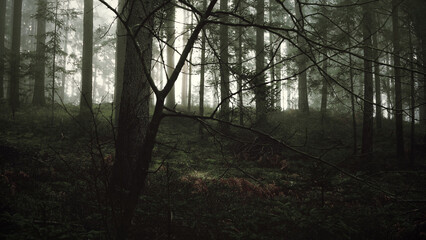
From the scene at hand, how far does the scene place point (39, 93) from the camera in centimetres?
1521

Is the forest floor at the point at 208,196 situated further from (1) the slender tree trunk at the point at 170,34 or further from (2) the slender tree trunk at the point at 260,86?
(1) the slender tree trunk at the point at 170,34

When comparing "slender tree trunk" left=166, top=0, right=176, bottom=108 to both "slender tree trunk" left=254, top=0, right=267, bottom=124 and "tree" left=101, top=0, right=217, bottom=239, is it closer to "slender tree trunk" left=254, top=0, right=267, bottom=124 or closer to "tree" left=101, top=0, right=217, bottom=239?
"tree" left=101, top=0, right=217, bottom=239


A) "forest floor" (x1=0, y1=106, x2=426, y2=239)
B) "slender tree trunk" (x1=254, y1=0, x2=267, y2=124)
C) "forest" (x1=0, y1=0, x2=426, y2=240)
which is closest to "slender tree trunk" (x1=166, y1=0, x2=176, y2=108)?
"forest" (x1=0, y1=0, x2=426, y2=240)

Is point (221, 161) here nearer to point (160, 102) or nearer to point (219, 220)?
point (219, 220)

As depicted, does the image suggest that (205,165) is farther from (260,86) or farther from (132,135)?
(260,86)

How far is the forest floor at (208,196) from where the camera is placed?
8.63 ft

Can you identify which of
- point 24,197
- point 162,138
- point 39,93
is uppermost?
point 39,93

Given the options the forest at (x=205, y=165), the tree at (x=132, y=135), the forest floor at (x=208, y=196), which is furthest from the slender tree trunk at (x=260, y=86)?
the tree at (x=132, y=135)

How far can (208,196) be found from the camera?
5410mm

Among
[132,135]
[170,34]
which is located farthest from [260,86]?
[132,135]

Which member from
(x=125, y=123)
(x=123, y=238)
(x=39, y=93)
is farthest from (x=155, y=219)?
(x=39, y=93)

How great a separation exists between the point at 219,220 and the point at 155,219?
1.16 m

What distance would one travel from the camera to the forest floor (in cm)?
263

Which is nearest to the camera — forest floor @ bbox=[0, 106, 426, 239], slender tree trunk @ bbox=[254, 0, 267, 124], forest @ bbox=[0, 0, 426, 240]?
forest @ bbox=[0, 0, 426, 240]
